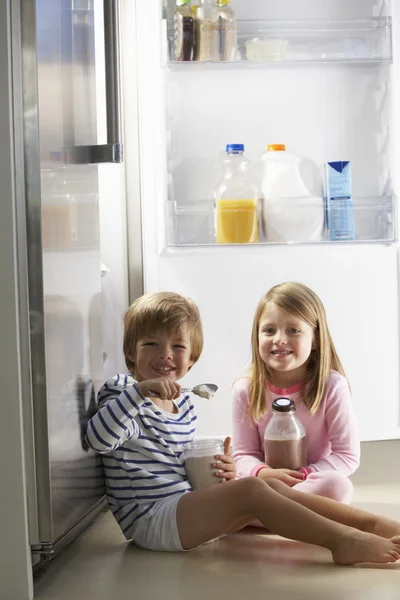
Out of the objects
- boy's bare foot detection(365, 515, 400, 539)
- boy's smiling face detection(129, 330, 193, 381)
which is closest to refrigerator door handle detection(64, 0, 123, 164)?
boy's smiling face detection(129, 330, 193, 381)

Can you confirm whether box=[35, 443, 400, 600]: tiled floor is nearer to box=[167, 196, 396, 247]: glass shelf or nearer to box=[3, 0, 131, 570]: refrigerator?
box=[3, 0, 131, 570]: refrigerator

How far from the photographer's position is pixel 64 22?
1.46m

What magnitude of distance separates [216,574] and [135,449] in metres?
0.30

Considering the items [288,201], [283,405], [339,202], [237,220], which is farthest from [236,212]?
[283,405]

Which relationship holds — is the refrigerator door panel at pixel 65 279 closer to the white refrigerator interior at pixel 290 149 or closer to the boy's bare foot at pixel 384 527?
the boy's bare foot at pixel 384 527

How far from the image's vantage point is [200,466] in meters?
1.59

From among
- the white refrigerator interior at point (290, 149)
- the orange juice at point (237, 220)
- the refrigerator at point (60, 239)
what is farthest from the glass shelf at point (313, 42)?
the refrigerator at point (60, 239)

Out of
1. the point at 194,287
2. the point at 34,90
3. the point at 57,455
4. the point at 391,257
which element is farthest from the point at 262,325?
the point at 34,90

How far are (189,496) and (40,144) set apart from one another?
63 cm

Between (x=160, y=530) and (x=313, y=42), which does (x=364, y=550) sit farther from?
(x=313, y=42)

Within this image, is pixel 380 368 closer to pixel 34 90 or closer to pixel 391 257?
pixel 391 257

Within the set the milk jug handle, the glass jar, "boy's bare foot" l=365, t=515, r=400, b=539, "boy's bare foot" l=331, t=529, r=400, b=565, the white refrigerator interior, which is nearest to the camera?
"boy's bare foot" l=331, t=529, r=400, b=565

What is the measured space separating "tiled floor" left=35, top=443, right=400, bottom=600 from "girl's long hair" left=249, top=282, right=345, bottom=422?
0.39 m

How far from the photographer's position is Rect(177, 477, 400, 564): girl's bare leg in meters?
1.37
